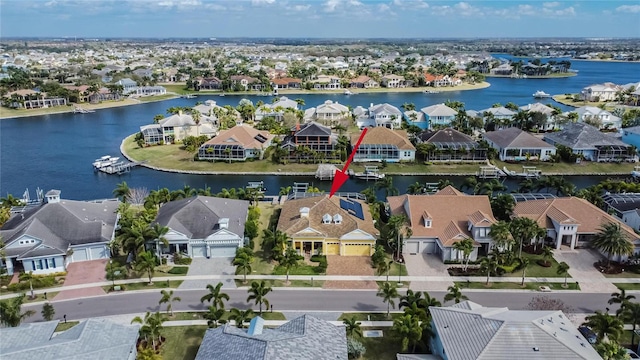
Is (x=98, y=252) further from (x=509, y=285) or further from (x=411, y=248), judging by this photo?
(x=509, y=285)

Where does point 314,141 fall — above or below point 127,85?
below

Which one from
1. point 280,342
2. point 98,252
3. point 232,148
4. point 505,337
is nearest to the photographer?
point 280,342

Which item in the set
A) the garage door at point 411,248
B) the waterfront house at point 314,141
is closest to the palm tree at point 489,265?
the garage door at point 411,248

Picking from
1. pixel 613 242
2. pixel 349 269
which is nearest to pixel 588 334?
pixel 613 242

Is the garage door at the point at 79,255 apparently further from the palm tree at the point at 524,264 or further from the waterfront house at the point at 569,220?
the waterfront house at the point at 569,220

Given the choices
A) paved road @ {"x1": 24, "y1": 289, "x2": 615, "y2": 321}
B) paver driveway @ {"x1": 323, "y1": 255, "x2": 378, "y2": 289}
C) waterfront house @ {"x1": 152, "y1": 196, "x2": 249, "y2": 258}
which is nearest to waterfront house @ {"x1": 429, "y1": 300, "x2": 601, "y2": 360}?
paved road @ {"x1": 24, "y1": 289, "x2": 615, "y2": 321}

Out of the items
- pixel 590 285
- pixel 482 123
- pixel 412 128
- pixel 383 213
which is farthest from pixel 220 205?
pixel 482 123

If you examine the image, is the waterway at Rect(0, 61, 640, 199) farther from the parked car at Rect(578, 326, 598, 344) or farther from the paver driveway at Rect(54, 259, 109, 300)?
Result: the parked car at Rect(578, 326, 598, 344)
